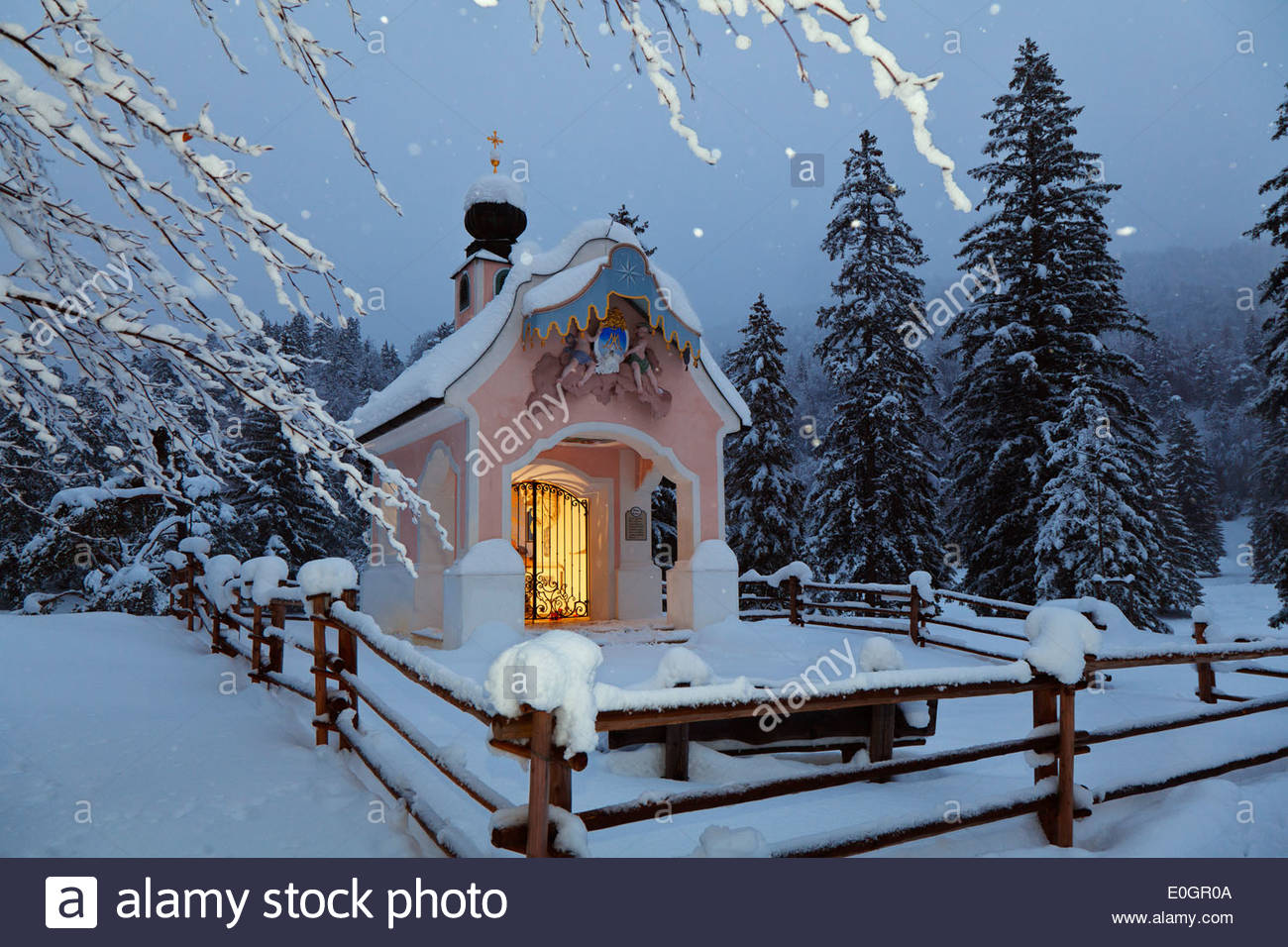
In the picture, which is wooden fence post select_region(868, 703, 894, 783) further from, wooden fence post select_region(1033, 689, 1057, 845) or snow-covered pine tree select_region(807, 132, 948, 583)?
snow-covered pine tree select_region(807, 132, 948, 583)

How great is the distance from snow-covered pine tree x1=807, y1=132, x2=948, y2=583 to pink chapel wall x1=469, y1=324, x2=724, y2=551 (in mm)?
6726

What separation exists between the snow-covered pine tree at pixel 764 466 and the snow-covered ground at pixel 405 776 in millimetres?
11995

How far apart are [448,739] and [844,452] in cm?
1429

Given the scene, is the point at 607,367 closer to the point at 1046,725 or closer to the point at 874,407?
the point at 1046,725

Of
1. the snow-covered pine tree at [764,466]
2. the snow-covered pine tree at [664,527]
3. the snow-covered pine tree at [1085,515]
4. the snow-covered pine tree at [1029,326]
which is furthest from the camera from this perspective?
the snow-covered pine tree at [664,527]

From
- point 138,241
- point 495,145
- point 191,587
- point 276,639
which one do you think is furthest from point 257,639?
point 495,145

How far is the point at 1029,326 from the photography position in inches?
667

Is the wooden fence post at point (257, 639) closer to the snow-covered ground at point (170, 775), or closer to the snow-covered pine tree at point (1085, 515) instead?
the snow-covered ground at point (170, 775)

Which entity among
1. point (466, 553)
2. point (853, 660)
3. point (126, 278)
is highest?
point (126, 278)

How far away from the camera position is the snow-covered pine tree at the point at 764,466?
65.9ft

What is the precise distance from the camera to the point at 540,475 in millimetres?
14117

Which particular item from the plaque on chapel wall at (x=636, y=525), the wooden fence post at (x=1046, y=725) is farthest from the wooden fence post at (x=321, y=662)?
the plaque on chapel wall at (x=636, y=525)
